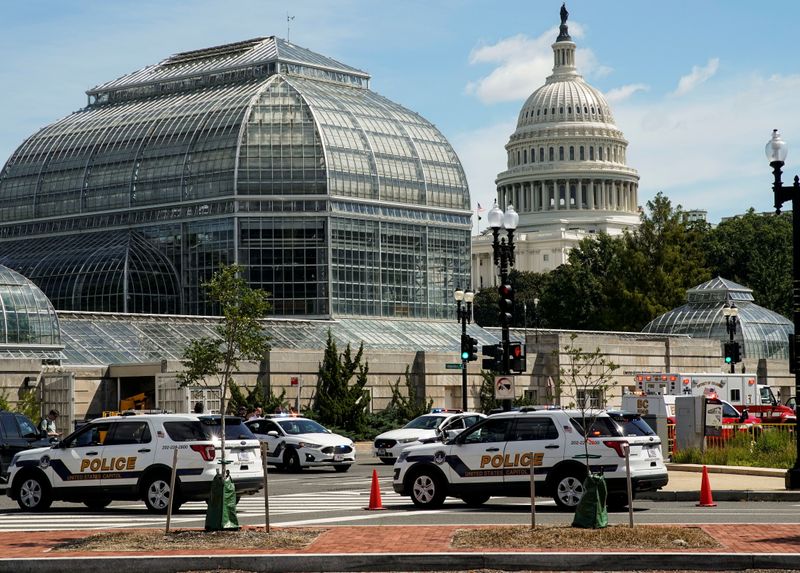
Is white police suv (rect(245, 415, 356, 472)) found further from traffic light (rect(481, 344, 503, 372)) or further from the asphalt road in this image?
the asphalt road

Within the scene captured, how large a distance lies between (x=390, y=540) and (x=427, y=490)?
7391 millimetres

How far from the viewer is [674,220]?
368 ft

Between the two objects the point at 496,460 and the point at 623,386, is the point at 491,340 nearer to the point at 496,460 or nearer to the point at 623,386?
the point at 623,386

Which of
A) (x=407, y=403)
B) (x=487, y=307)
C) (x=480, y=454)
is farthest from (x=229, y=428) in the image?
(x=487, y=307)

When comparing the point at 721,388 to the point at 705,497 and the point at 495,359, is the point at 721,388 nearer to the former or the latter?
the point at 495,359

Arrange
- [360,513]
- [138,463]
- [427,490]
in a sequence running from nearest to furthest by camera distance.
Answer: [360,513], [138,463], [427,490]

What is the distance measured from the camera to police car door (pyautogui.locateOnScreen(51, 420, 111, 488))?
91.7 feet

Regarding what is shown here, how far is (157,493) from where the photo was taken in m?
27.7

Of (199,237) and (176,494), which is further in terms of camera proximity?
(199,237)

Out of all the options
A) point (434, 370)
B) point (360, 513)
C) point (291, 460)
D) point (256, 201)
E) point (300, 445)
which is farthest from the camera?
point (256, 201)

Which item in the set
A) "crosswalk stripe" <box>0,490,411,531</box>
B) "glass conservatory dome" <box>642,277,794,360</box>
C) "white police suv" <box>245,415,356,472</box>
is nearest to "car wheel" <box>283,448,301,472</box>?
"white police suv" <box>245,415,356,472</box>

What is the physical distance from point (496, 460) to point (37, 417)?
29975mm

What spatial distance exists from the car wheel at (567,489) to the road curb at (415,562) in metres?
8.78

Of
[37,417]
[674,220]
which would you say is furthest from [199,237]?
[674,220]
